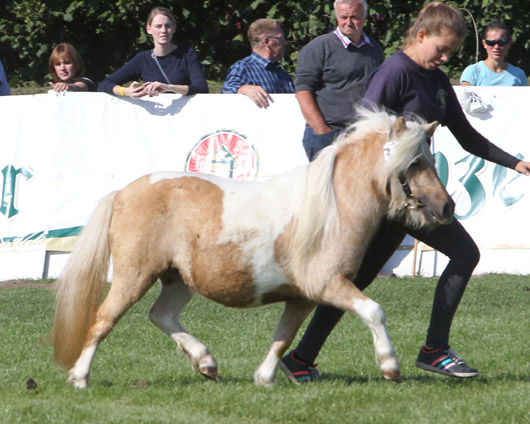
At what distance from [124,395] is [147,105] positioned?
5428 mm

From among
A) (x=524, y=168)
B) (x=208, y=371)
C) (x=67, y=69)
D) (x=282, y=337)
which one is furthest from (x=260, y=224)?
(x=67, y=69)

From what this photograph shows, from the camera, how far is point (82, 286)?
19.1 ft

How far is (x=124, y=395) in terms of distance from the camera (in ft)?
18.2

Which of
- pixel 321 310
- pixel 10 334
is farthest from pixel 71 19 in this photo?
pixel 321 310

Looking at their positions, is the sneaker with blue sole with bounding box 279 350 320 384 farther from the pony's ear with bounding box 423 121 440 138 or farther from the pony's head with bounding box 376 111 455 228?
the pony's ear with bounding box 423 121 440 138

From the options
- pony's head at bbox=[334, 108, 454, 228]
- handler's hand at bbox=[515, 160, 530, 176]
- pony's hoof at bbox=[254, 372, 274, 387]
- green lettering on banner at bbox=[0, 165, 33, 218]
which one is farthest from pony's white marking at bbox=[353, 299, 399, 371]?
green lettering on banner at bbox=[0, 165, 33, 218]

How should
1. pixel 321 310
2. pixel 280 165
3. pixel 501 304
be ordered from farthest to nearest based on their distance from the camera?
→ pixel 280 165 < pixel 501 304 < pixel 321 310

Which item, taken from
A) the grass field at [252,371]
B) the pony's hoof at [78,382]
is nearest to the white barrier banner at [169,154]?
the grass field at [252,371]

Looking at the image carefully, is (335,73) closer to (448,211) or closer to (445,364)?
(448,211)

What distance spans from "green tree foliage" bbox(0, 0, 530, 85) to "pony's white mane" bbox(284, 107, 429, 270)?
9698 millimetres

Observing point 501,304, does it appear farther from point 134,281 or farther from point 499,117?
point 134,281

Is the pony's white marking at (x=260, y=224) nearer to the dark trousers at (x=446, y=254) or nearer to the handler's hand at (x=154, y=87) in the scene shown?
the dark trousers at (x=446, y=254)

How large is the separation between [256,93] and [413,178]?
190 inches

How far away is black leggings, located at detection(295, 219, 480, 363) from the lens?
18.9ft
